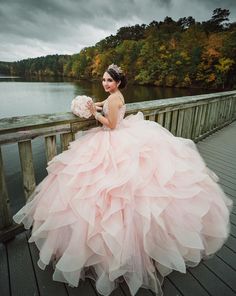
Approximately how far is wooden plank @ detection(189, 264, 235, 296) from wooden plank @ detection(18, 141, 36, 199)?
1.48 metres

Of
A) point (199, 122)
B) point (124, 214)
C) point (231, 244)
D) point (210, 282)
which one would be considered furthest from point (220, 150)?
point (124, 214)

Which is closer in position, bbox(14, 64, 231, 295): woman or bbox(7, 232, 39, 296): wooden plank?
bbox(14, 64, 231, 295): woman

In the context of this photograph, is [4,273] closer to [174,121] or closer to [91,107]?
[91,107]

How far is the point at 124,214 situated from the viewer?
1.29m

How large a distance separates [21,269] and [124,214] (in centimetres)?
92

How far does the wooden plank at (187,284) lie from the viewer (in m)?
1.35

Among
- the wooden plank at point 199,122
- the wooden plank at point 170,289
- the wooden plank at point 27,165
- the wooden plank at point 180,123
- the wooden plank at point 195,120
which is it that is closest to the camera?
the wooden plank at point 170,289

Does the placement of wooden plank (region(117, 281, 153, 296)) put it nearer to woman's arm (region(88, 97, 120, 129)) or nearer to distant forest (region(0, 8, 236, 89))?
woman's arm (region(88, 97, 120, 129))

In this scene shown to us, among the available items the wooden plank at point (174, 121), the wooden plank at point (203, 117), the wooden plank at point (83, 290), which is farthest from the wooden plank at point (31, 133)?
the wooden plank at point (203, 117)

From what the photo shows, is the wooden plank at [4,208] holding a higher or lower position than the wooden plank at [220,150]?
higher

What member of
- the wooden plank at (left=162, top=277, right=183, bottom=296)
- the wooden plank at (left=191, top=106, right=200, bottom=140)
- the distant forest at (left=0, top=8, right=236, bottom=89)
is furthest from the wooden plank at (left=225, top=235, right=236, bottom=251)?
the distant forest at (left=0, top=8, right=236, bottom=89)

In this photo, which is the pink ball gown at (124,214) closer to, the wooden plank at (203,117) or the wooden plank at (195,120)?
the wooden plank at (195,120)

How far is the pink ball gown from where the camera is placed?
1.24 metres

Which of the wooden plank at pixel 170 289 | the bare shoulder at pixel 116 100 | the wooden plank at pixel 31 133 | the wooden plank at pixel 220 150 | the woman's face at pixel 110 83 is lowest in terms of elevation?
the wooden plank at pixel 170 289
